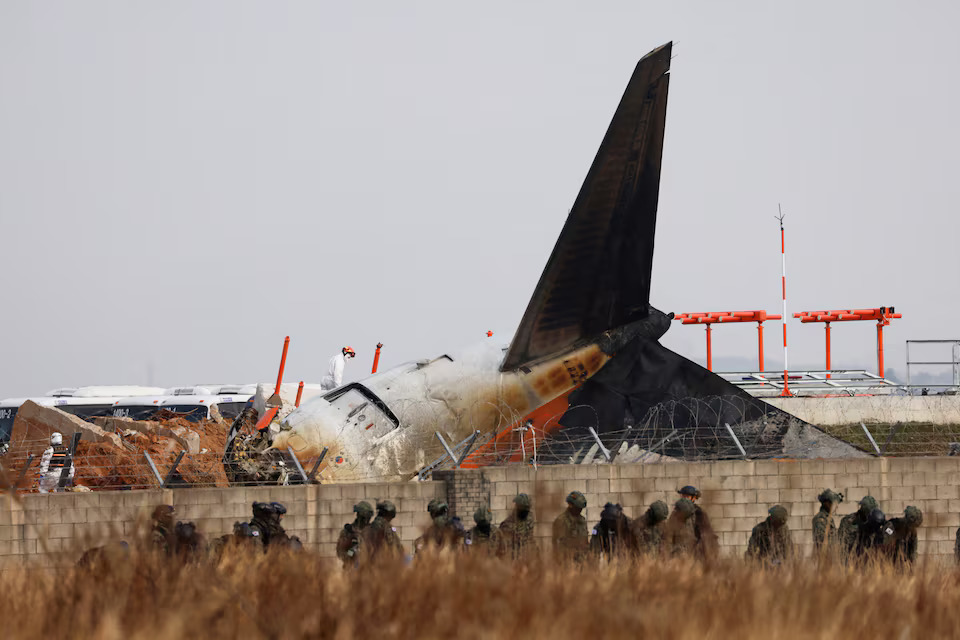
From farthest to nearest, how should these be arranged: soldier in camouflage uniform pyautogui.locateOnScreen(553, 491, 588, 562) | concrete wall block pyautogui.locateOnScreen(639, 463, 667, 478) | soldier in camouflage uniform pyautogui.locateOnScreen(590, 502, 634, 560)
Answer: concrete wall block pyautogui.locateOnScreen(639, 463, 667, 478) < soldier in camouflage uniform pyautogui.locateOnScreen(553, 491, 588, 562) < soldier in camouflage uniform pyautogui.locateOnScreen(590, 502, 634, 560)

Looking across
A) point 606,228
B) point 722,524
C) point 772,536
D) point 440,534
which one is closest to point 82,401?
point 606,228

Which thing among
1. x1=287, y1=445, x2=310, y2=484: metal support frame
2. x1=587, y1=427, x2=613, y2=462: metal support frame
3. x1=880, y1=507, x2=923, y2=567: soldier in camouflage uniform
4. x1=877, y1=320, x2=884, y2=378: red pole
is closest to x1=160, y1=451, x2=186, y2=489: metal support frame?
x1=287, y1=445, x2=310, y2=484: metal support frame

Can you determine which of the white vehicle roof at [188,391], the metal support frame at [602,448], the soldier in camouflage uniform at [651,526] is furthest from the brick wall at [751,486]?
the white vehicle roof at [188,391]

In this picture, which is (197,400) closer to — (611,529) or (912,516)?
(611,529)

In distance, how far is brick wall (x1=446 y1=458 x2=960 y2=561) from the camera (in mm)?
17516

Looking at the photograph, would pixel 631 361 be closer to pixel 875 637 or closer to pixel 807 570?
pixel 807 570

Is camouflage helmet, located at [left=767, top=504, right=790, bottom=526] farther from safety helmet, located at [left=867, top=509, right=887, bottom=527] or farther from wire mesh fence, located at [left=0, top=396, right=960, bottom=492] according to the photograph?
wire mesh fence, located at [left=0, top=396, right=960, bottom=492]

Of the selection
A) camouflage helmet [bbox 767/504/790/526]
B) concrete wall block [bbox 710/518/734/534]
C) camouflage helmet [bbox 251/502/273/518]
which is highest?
camouflage helmet [bbox 251/502/273/518]

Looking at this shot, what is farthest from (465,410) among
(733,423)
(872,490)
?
(872,490)

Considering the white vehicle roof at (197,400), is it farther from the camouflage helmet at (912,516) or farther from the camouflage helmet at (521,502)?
the camouflage helmet at (912,516)

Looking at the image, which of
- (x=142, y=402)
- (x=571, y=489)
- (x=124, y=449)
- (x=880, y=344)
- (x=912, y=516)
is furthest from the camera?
(x=142, y=402)

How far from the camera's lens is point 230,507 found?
17.3 m

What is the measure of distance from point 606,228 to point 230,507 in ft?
27.2

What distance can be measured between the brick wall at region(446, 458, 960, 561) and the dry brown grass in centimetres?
838
